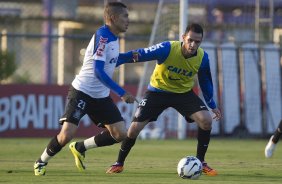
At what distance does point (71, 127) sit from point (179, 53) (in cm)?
209

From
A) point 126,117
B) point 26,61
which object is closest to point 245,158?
point 126,117

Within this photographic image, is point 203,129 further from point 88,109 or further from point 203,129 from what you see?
point 88,109

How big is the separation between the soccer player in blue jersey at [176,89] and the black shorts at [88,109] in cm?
79

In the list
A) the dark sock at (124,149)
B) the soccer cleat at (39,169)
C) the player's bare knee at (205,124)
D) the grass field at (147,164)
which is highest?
the player's bare knee at (205,124)

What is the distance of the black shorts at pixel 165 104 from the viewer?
1334 cm

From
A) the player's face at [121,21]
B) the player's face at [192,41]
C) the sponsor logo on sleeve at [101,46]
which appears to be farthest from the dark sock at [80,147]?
the player's face at [192,41]

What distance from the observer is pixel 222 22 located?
27719 millimetres

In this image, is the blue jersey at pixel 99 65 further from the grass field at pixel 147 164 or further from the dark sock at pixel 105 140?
the grass field at pixel 147 164

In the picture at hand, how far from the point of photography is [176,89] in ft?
A: 44.2

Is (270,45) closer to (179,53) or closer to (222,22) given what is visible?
(222,22)

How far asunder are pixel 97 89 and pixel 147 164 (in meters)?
2.51

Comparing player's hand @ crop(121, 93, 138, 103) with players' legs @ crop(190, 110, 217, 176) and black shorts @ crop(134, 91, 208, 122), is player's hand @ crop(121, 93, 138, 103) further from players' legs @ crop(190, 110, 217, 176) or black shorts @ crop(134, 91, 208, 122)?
players' legs @ crop(190, 110, 217, 176)

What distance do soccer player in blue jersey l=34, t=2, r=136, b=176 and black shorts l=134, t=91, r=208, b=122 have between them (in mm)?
854

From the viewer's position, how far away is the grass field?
11594 mm
